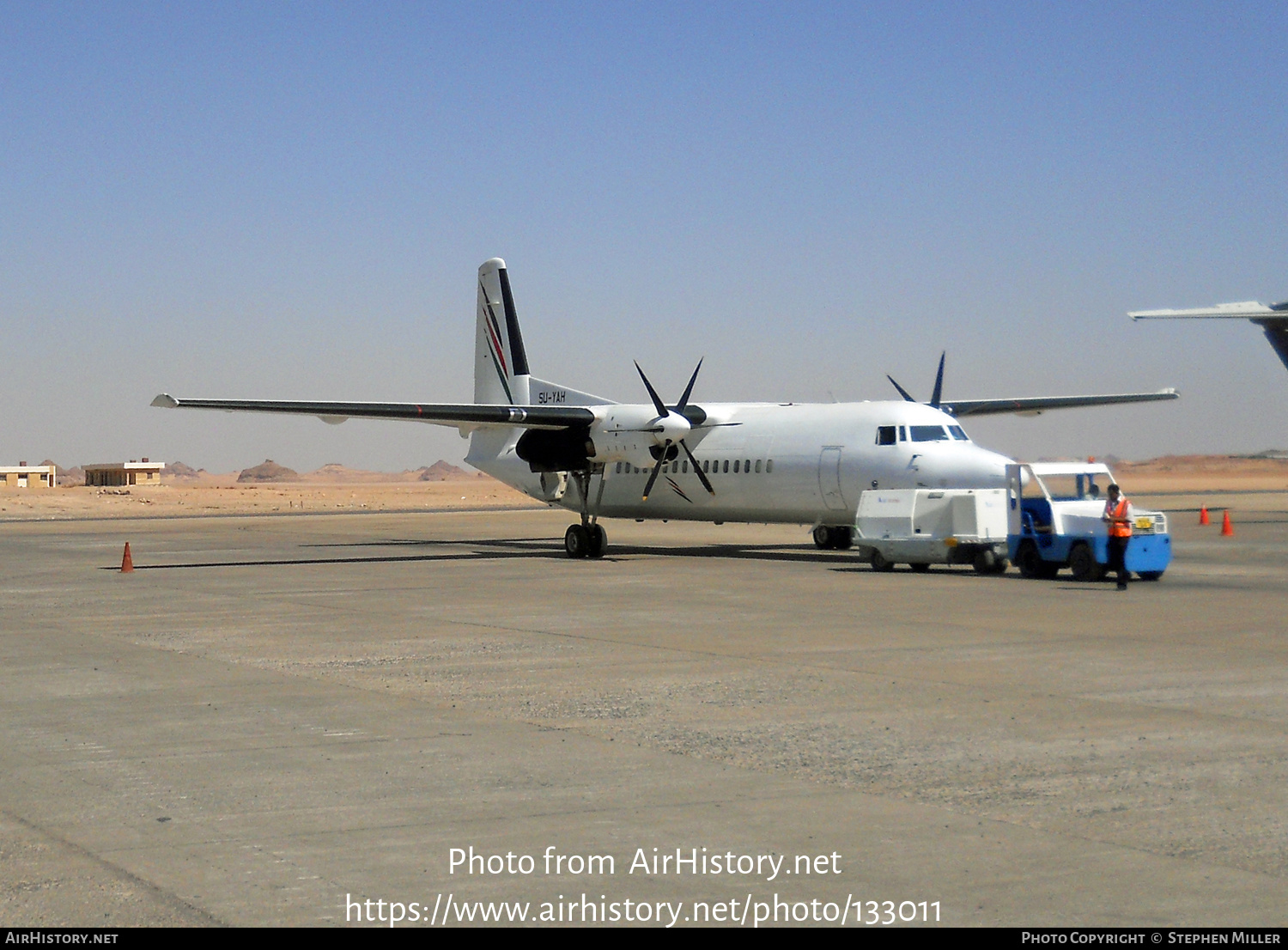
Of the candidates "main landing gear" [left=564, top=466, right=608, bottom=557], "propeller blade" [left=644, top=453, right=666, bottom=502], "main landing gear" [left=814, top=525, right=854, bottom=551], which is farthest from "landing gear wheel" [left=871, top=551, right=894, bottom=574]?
"main landing gear" [left=564, top=466, right=608, bottom=557]

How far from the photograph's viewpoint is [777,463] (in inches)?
1099

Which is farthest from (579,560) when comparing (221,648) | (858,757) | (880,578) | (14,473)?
(14,473)

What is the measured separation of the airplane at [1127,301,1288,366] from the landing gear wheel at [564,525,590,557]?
27120mm

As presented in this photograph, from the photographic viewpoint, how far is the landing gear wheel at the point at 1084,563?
69.1 ft

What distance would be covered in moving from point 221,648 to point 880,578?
11.9 meters

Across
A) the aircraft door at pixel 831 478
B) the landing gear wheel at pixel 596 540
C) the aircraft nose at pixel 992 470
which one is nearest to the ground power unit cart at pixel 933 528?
the aircraft nose at pixel 992 470

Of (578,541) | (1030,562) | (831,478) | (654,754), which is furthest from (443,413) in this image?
(654,754)

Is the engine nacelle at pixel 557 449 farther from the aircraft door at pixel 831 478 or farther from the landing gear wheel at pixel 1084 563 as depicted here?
the landing gear wheel at pixel 1084 563

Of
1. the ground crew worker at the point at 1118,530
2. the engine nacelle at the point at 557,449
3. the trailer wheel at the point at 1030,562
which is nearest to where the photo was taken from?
the ground crew worker at the point at 1118,530

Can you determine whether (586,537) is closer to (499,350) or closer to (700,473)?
(700,473)

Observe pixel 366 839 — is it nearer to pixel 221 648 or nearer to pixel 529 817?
pixel 529 817

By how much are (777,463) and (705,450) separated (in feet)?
8.16

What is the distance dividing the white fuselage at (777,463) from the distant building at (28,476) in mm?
87670

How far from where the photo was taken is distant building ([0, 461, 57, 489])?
4274 inches
